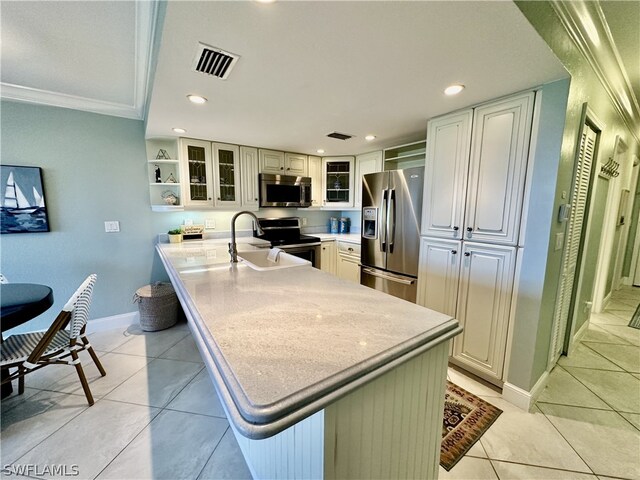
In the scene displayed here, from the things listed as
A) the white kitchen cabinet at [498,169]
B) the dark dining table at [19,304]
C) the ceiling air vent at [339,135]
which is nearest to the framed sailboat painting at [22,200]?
the dark dining table at [19,304]

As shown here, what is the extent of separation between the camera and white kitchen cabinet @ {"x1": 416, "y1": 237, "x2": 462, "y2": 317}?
2.12m

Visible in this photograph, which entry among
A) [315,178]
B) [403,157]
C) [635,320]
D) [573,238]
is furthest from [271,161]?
[635,320]

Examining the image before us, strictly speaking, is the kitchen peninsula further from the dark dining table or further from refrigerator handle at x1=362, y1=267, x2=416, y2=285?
refrigerator handle at x1=362, y1=267, x2=416, y2=285

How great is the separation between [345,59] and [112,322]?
11.5ft

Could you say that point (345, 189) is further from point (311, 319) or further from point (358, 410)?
point (358, 410)

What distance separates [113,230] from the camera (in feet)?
9.22

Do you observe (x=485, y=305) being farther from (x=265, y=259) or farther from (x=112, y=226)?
(x=112, y=226)

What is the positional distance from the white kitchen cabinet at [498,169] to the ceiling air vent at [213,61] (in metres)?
1.75

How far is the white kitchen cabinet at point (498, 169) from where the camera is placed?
1700mm

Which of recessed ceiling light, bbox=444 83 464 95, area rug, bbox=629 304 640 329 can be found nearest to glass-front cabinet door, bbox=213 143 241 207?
recessed ceiling light, bbox=444 83 464 95

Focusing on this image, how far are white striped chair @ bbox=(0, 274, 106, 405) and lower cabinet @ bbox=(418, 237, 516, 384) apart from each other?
2.72 metres

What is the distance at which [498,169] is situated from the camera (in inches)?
71.7

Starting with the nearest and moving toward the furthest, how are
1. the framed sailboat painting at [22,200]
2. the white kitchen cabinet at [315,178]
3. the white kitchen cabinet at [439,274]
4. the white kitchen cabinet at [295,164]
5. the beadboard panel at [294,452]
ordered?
the beadboard panel at [294,452], the white kitchen cabinet at [439,274], the framed sailboat painting at [22,200], the white kitchen cabinet at [295,164], the white kitchen cabinet at [315,178]

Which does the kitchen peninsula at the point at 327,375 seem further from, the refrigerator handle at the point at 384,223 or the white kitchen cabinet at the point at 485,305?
the refrigerator handle at the point at 384,223
